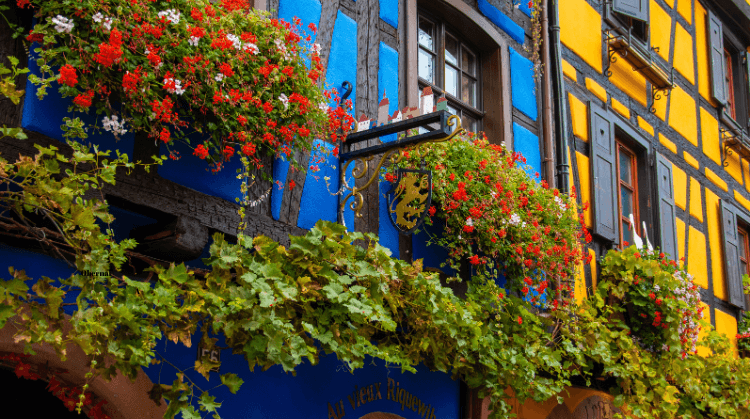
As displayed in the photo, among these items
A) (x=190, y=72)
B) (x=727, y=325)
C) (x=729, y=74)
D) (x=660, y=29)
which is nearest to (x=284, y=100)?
(x=190, y=72)

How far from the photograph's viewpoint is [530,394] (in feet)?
14.3

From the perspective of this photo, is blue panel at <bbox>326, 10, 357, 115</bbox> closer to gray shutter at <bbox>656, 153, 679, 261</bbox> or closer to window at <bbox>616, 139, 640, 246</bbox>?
window at <bbox>616, 139, 640, 246</bbox>

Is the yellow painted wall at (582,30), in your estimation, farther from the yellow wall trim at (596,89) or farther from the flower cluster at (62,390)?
the flower cluster at (62,390)

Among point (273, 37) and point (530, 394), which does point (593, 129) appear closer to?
point (530, 394)

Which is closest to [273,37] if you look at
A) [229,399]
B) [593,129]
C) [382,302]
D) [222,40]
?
[222,40]

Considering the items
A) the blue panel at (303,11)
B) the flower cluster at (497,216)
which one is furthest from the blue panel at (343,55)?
the flower cluster at (497,216)

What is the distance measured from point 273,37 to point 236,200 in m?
0.79

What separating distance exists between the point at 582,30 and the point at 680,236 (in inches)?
92.1

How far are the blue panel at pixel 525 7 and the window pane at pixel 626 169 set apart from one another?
1.86m

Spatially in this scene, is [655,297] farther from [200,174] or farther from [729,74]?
[729,74]

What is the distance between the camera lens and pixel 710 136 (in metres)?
8.62

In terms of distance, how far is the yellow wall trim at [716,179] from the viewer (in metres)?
8.36

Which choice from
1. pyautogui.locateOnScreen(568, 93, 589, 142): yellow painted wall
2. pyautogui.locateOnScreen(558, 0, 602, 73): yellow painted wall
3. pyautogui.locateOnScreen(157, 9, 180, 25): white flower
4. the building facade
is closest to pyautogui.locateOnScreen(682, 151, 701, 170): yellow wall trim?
the building facade

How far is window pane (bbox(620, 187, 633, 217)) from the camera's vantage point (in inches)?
273
